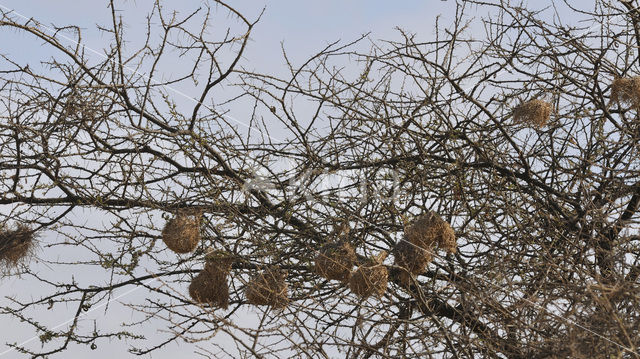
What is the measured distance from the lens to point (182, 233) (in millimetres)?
4113

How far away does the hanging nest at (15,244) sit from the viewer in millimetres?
5113

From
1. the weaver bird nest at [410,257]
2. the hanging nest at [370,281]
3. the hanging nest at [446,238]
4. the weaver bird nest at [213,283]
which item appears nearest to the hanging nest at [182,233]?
the weaver bird nest at [213,283]

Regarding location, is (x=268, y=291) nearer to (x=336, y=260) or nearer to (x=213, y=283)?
(x=213, y=283)

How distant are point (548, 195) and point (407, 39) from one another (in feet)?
4.47

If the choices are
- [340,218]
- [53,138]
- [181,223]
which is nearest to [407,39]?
[340,218]

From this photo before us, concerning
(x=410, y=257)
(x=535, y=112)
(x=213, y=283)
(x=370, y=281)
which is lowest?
(x=370, y=281)

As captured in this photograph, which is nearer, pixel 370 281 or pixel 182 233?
pixel 370 281

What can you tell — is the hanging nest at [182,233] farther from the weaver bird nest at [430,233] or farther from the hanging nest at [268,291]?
the weaver bird nest at [430,233]

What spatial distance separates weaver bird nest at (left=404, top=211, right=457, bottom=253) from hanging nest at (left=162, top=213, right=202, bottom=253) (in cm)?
121

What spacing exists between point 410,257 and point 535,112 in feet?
3.96

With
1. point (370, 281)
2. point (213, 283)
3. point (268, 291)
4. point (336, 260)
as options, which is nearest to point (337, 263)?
point (336, 260)

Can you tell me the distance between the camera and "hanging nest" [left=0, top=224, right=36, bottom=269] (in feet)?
16.8

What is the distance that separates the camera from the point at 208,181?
15.6 ft

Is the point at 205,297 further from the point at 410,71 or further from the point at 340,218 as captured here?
the point at 410,71
